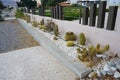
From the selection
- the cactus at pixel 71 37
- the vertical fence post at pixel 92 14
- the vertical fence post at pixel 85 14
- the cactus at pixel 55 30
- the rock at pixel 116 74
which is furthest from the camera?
the cactus at pixel 55 30

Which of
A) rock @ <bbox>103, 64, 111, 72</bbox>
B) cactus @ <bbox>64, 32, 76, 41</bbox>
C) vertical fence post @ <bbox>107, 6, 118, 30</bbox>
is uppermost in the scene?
vertical fence post @ <bbox>107, 6, 118, 30</bbox>

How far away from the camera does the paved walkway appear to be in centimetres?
491

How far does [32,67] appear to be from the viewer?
5.59 metres

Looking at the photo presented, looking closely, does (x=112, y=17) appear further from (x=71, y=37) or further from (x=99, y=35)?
(x=71, y=37)

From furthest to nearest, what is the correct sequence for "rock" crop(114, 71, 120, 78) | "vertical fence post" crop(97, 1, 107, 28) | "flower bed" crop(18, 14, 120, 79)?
1. "vertical fence post" crop(97, 1, 107, 28)
2. "flower bed" crop(18, 14, 120, 79)
3. "rock" crop(114, 71, 120, 78)

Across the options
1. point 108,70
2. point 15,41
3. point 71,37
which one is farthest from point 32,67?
point 15,41

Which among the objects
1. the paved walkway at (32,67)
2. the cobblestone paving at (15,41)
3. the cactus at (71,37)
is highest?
the cactus at (71,37)

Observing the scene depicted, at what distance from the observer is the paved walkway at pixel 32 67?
4.91 meters

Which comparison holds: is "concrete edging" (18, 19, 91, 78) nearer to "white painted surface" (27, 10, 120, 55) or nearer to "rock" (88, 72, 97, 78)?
"rock" (88, 72, 97, 78)

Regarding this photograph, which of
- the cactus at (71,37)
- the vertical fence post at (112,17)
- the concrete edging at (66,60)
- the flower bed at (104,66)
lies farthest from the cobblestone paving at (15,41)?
the vertical fence post at (112,17)

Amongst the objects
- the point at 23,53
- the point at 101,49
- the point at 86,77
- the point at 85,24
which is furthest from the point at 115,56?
the point at 23,53

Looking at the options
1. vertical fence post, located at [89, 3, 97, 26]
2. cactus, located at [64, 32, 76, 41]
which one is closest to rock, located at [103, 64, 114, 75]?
vertical fence post, located at [89, 3, 97, 26]

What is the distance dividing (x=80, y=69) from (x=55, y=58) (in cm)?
192

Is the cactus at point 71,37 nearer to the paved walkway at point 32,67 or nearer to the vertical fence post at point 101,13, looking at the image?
the paved walkway at point 32,67
